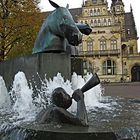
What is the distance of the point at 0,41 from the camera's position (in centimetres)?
2131

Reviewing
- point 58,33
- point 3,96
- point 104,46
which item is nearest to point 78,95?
point 58,33

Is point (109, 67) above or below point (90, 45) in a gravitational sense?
below

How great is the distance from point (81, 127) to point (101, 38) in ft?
195

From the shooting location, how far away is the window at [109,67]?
60794mm

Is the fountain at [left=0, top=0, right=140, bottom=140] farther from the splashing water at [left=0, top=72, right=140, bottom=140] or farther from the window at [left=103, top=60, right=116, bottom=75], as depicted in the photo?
the window at [left=103, top=60, right=116, bottom=75]

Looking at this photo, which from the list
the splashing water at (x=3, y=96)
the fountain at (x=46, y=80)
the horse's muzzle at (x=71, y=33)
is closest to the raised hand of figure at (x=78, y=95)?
the fountain at (x=46, y=80)

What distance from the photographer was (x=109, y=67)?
61.4 m

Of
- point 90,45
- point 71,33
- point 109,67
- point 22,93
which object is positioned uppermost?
point 90,45

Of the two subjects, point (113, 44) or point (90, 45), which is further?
point (90, 45)

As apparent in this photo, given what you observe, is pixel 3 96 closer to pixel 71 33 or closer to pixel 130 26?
pixel 71 33

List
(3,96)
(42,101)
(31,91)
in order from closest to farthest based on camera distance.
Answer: (42,101), (31,91), (3,96)

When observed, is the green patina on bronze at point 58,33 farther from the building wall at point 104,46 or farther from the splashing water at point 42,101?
the building wall at point 104,46

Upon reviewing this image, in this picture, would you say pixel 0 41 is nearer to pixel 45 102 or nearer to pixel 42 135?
pixel 45 102

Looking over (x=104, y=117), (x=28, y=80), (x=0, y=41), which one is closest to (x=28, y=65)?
(x=28, y=80)
